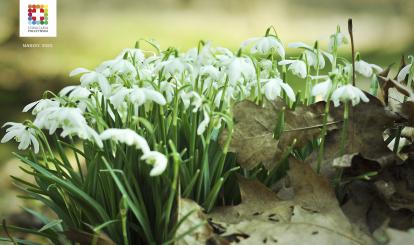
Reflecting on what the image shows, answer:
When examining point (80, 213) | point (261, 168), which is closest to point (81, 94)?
point (80, 213)

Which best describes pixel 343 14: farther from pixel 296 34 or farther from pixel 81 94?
pixel 81 94

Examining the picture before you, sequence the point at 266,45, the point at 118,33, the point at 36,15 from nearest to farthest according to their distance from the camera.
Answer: the point at 266,45 → the point at 36,15 → the point at 118,33

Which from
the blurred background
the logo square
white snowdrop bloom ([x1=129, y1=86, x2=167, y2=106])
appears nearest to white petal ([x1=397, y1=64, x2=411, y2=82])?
white snowdrop bloom ([x1=129, y1=86, x2=167, y2=106])

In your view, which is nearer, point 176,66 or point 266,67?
point 176,66

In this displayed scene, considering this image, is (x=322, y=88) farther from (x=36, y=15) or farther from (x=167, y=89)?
(x=36, y=15)

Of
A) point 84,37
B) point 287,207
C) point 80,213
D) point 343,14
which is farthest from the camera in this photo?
point 343,14

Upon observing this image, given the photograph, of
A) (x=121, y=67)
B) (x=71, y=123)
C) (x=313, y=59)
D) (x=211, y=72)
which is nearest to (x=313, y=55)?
(x=313, y=59)

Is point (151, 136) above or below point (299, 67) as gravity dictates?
below
